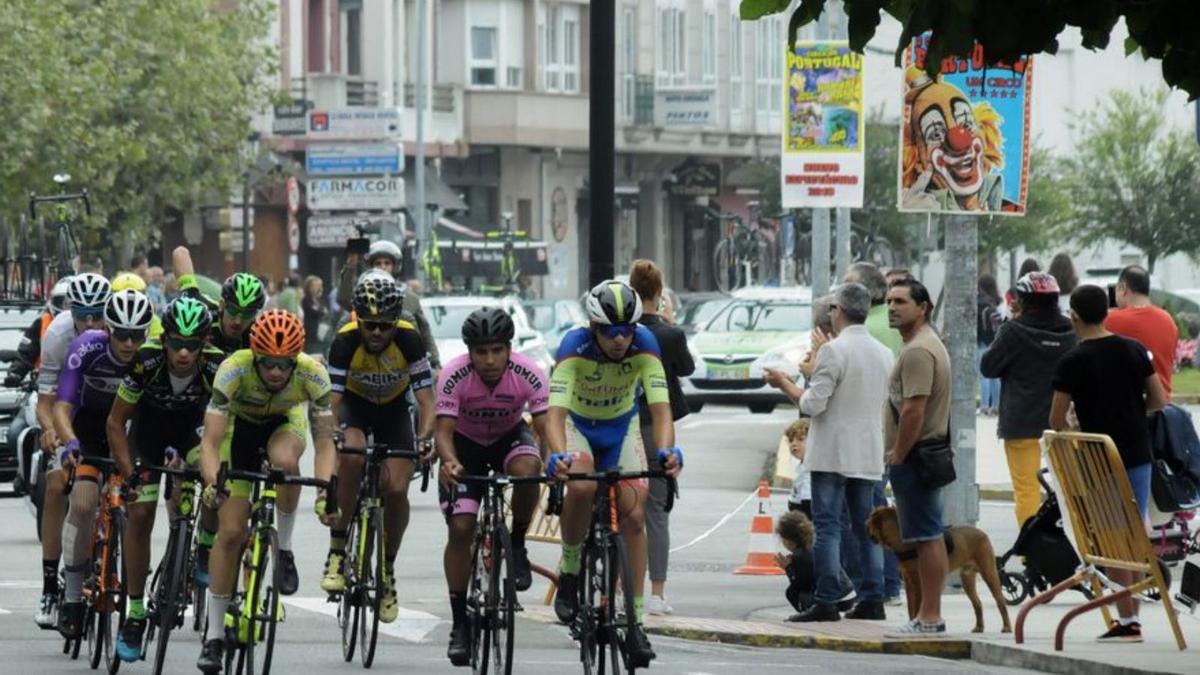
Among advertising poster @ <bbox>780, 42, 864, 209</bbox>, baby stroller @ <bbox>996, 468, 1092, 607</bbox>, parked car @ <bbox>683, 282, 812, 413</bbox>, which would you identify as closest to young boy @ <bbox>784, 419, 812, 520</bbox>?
baby stroller @ <bbox>996, 468, 1092, 607</bbox>

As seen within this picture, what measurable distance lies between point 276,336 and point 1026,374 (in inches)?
258

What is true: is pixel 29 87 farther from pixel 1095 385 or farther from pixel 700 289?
pixel 700 289

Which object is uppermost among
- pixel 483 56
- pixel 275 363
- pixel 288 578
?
pixel 483 56

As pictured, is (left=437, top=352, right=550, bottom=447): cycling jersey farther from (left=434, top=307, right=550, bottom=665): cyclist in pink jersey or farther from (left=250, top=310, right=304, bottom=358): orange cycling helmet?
(left=250, top=310, right=304, bottom=358): orange cycling helmet

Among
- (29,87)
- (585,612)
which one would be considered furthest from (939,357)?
(29,87)

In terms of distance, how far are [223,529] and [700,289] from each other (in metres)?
66.9

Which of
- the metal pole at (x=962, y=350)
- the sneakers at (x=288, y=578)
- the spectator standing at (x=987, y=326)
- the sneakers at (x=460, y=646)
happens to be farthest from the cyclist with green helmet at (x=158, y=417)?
the spectator standing at (x=987, y=326)

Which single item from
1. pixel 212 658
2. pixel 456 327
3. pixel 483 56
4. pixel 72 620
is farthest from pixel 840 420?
pixel 483 56

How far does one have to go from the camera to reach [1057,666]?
13.6 meters

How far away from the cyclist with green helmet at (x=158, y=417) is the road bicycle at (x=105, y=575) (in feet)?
0.21

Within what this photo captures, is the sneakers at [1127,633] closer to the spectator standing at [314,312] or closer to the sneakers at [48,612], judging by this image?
the sneakers at [48,612]

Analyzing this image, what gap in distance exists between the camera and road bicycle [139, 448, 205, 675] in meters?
12.4

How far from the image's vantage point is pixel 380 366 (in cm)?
1418

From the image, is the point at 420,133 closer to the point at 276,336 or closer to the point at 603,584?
the point at 276,336
